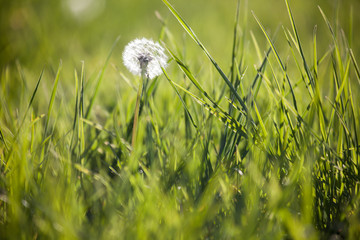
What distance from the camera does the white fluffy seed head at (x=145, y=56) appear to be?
0.80m

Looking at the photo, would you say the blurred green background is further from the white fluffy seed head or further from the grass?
the grass

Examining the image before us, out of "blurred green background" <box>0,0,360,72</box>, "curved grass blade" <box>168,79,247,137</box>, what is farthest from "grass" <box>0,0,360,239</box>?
"blurred green background" <box>0,0,360,72</box>

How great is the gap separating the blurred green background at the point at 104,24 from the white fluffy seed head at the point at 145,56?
2.53ft

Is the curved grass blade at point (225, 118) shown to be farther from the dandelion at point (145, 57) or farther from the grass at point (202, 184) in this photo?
the dandelion at point (145, 57)

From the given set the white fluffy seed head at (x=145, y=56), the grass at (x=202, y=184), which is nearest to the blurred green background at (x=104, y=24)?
the white fluffy seed head at (x=145, y=56)

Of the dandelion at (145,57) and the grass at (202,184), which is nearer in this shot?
the grass at (202,184)

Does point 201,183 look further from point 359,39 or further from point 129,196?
point 359,39

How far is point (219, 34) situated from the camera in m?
2.26

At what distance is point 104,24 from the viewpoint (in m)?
2.31

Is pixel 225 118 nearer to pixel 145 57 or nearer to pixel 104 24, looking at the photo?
pixel 145 57

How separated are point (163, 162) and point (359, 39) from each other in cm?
204

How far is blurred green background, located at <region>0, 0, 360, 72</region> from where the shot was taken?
5.66 feet

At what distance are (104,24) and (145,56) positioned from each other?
5.54 feet

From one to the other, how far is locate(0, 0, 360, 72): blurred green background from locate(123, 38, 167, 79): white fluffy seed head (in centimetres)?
77
